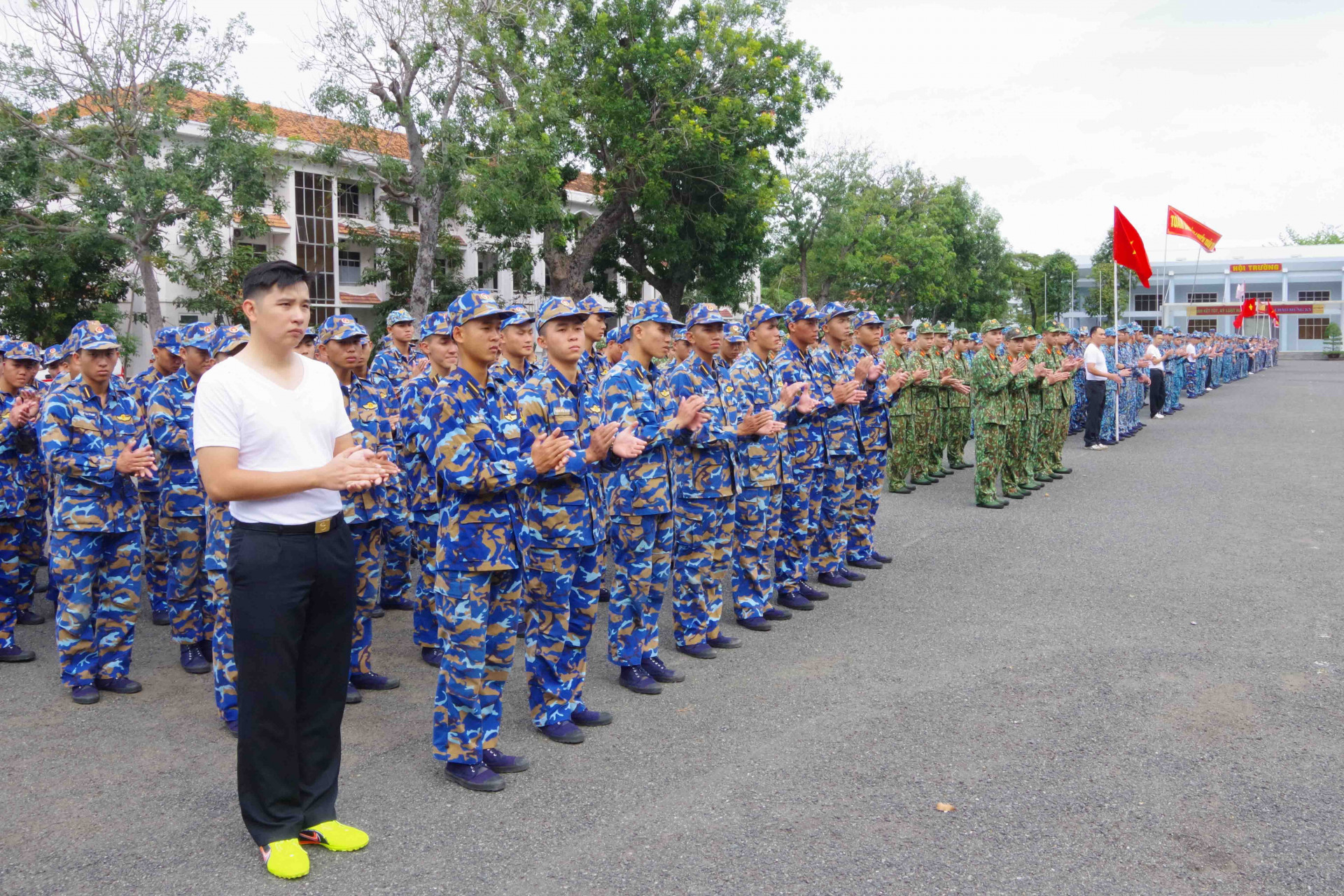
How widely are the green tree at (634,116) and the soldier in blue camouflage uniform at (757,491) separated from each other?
14.3m

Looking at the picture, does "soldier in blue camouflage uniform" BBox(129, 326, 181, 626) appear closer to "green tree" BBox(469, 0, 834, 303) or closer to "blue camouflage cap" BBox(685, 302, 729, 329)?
"blue camouflage cap" BBox(685, 302, 729, 329)

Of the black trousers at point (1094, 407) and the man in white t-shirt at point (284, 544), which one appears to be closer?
the man in white t-shirt at point (284, 544)

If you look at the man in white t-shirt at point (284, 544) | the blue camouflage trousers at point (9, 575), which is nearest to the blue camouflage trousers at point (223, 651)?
the man in white t-shirt at point (284, 544)

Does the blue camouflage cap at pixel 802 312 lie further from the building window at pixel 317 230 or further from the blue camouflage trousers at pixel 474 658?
the building window at pixel 317 230

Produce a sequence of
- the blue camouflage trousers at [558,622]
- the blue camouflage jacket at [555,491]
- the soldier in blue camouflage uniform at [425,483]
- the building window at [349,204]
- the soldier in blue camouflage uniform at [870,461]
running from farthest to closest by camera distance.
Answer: the building window at [349,204], the soldier in blue camouflage uniform at [870,461], the soldier in blue camouflage uniform at [425,483], the blue camouflage trousers at [558,622], the blue camouflage jacket at [555,491]

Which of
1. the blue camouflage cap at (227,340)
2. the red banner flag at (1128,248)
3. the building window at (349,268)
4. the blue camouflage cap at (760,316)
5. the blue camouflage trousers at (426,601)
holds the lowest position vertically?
the blue camouflage trousers at (426,601)

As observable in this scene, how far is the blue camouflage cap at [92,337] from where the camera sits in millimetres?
5539

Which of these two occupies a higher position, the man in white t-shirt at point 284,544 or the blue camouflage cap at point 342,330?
the blue camouflage cap at point 342,330

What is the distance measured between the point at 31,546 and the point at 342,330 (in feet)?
9.24

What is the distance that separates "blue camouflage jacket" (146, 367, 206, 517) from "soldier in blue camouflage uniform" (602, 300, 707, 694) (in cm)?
252

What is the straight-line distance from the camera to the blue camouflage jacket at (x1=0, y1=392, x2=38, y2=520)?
6.18 metres

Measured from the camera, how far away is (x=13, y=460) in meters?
6.30

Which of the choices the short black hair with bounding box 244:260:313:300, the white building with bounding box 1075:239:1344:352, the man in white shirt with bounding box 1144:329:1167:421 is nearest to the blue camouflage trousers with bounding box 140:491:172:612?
the short black hair with bounding box 244:260:313:300

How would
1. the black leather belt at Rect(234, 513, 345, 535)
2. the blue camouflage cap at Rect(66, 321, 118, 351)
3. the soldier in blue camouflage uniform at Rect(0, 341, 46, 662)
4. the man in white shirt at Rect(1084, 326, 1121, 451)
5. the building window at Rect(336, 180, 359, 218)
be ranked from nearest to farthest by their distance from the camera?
the black leather belt at Rect(234, 513, 345, 535) → the blue camouflage cap at Rect(66, 321, 118, 351) → the soldier in blue camouflage uniform at Rect(0, 341, 46, 662) → the man in white shirt at Rect(1084, 326, 1121, 451) → the building window at Rect(336, 180, 359, 218)
